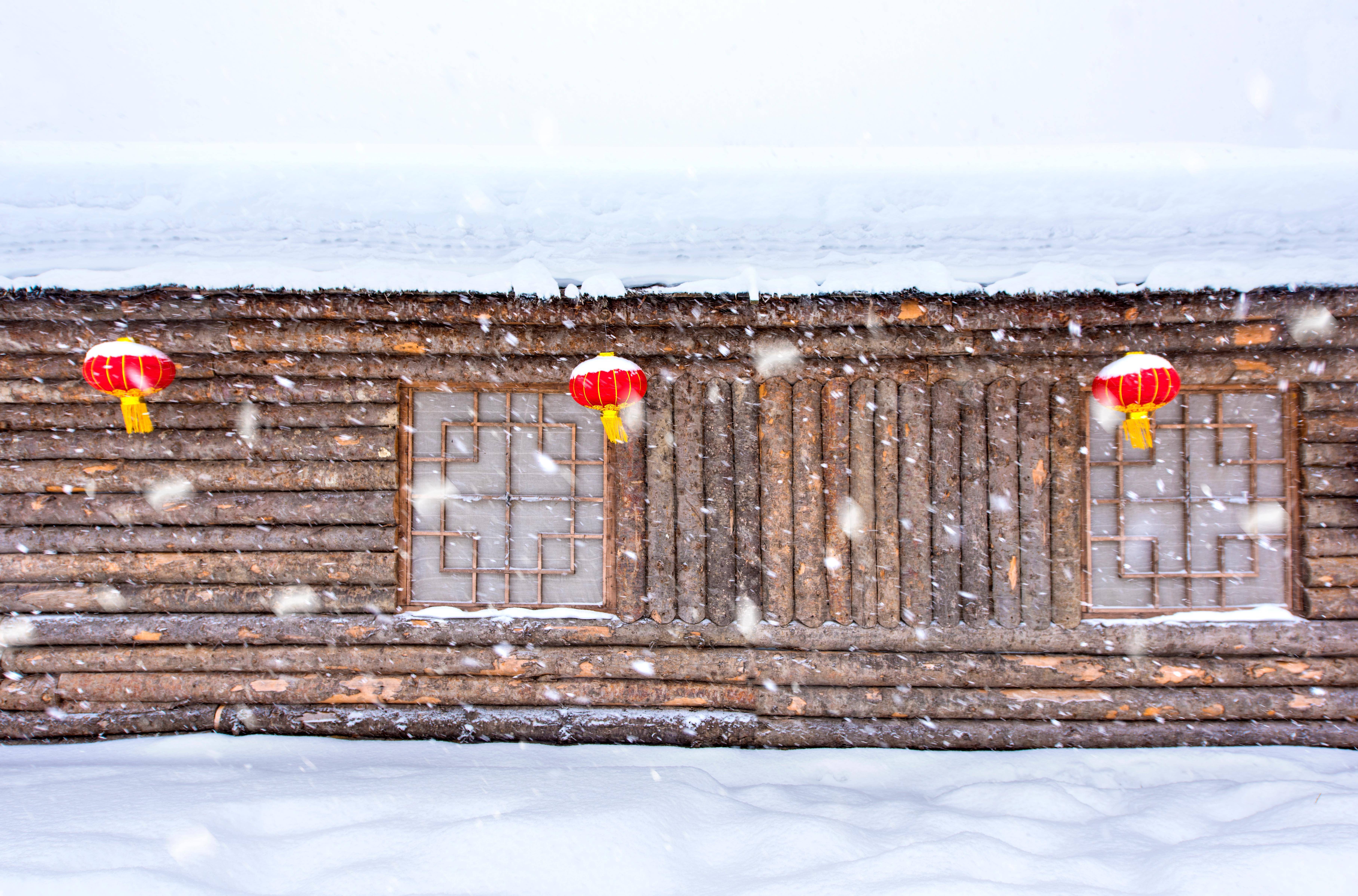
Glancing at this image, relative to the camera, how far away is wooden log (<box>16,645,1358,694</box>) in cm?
405

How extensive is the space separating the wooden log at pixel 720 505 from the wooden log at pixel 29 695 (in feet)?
15.8

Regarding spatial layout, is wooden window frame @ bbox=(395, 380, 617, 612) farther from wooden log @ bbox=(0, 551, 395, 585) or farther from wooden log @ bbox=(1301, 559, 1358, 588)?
wooden log @ bbox=(1301, 559, 1358, 588)

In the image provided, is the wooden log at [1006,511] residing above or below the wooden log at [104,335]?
below

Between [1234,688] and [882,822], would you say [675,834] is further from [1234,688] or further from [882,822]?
[1234,688]

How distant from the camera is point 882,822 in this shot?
10.8 feet

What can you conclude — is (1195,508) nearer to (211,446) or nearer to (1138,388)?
(1138,388)

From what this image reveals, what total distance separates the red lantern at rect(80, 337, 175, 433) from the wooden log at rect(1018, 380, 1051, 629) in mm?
5907

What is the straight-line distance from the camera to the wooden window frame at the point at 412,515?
13.9 ft

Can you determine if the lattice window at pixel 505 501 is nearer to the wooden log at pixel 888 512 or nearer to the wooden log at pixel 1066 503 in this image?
the wooden log at pixel 888 512

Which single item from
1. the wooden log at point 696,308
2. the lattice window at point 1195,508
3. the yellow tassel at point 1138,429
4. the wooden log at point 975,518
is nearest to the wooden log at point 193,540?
the wooden log at point 696,308

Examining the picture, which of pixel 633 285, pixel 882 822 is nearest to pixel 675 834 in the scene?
pixel 882 822

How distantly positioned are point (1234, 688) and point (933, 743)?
220 cm

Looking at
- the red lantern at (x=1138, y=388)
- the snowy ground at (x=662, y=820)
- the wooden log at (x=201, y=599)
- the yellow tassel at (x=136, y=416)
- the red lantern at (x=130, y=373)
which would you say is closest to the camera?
the snowy ground at (x=662, y=820)

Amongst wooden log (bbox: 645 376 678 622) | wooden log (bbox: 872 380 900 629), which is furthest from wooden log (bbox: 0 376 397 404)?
Result: wooden log (bbox: 872 380 900 629)
